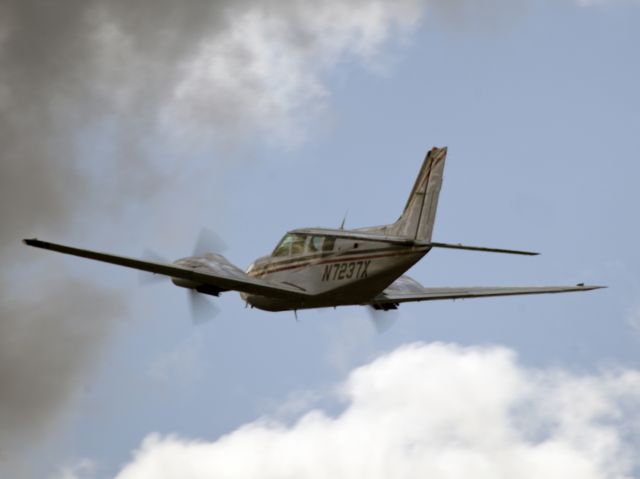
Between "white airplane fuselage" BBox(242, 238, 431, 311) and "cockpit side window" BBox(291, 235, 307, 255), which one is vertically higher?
"cockpit side window" BBox(291, 235, 307, 255)

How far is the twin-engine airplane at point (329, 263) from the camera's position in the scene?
157 ft

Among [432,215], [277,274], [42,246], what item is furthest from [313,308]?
[42,246]

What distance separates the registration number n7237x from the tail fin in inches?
75.1

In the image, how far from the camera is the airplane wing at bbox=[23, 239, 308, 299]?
47531 millimetres

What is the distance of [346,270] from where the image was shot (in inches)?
1932

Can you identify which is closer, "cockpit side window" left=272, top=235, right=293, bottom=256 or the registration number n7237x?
the registration number n7237x

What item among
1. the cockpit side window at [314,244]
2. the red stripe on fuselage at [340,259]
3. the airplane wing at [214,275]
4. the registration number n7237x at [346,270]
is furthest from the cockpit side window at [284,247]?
the registration number n7237x at [346,270]

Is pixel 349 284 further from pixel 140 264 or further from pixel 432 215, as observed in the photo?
pixel 140 264

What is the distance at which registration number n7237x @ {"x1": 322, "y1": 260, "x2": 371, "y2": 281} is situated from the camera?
4853 centimetres

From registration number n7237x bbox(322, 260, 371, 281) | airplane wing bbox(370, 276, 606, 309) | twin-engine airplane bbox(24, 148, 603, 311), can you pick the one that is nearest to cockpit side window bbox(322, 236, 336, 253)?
twin-engine airplane bbox(24, 148, 603, 311)

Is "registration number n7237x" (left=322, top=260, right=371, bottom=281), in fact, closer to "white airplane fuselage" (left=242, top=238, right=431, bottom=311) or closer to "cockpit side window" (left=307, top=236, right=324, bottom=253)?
"white airplane fuselage" (left=242, top=238, right=431, bottom=311)

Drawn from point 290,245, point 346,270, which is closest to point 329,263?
point 346,270

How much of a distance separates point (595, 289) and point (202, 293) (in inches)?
677

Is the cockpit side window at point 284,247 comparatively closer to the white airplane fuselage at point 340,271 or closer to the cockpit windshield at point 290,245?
the cockpit windshield at point 290,245
